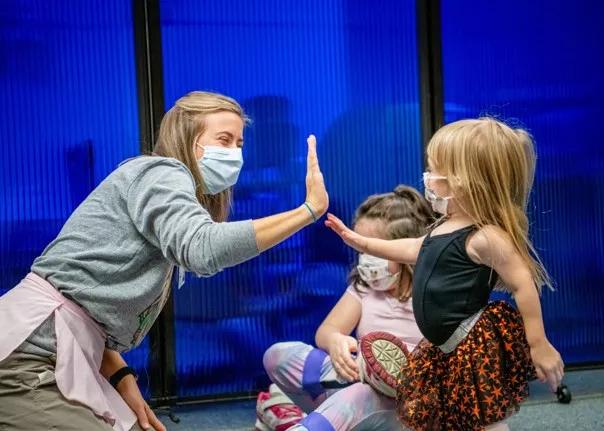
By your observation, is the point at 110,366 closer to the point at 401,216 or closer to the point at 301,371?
the point at 301,371

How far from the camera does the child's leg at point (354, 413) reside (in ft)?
8.16

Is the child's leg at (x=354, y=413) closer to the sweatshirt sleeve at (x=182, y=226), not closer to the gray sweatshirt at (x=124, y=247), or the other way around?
the gray sweatshirt at (x=124, y=247)

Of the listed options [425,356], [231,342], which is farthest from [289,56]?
[425,356]

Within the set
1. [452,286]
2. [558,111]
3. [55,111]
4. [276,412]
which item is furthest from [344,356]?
[558,111]

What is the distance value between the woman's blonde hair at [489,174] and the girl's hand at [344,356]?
665 millimetres

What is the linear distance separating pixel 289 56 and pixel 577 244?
1.34 metres

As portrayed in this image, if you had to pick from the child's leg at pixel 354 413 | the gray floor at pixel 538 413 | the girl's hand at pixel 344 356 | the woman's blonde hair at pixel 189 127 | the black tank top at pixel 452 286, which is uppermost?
the woman's blonde hair at pixel 189 127

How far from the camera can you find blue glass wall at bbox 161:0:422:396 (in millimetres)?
3344

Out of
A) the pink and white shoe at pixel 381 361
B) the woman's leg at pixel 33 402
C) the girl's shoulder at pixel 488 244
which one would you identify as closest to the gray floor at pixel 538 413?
the pink and white shoe at pixel 381 361

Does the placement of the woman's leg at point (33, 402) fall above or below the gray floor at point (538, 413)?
above

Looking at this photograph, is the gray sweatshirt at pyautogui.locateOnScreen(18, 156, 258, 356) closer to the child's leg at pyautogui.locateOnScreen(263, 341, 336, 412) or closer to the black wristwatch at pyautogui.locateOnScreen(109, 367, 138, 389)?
the black wristwatch at pyautogui.locateOnScreen(109, 367, 138, 389)

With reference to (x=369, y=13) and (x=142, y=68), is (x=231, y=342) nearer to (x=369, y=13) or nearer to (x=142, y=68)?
(x=142, y=68)

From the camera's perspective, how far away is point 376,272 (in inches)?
110

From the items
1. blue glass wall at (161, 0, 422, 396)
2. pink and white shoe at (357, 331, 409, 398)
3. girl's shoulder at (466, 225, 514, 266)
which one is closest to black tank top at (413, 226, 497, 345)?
girl's shoulder at (466, 225, 514, 266)
